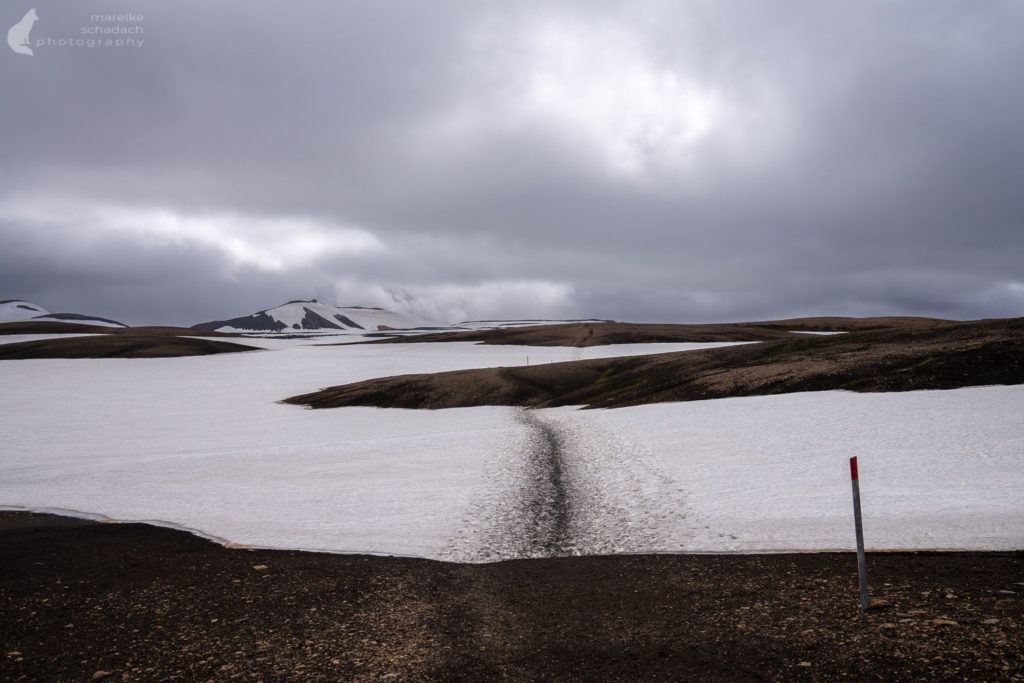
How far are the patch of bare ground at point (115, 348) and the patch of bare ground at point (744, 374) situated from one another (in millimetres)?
60980

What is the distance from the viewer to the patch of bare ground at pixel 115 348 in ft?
348

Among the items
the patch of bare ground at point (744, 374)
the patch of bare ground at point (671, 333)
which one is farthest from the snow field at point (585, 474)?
the patch of bare ground at point (671, 333)

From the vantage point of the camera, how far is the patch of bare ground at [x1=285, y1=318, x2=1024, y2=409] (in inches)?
1516

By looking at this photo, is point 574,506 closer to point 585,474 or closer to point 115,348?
point 585,474

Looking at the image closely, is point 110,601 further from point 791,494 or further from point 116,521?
point 791,494

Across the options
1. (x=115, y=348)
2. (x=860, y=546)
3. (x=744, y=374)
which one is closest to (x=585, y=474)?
(x=860, y=546)

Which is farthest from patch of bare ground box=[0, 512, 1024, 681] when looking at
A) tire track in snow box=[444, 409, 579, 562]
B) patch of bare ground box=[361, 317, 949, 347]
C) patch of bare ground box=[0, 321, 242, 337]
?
patch of bare ground box=[0, 321, 242, 337]

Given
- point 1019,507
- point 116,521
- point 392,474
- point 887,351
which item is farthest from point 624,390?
point 116,521

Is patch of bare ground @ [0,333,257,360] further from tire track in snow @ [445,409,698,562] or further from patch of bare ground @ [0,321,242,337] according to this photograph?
tire track in snow @ [445,409,698,562]

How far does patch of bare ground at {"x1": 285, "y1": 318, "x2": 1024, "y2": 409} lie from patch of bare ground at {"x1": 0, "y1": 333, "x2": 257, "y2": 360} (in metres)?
61.0

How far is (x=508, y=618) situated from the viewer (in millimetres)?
11312

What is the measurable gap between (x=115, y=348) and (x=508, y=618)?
124748 mm

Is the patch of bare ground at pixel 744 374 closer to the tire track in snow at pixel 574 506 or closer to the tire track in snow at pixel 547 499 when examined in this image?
the tire track in snow at pixel 547 499

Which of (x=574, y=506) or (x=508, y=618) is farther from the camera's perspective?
(x=574, y=506)
